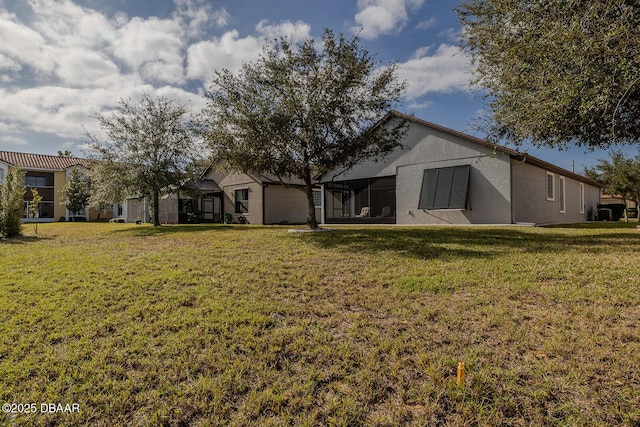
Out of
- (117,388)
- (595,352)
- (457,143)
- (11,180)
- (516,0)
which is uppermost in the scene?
(516,0)

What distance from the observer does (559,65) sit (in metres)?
6.78

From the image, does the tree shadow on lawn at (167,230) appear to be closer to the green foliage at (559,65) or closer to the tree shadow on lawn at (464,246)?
the tree shadow on lawn at (464,246)

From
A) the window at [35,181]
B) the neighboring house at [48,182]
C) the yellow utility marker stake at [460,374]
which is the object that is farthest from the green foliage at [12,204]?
the window at [35,181]

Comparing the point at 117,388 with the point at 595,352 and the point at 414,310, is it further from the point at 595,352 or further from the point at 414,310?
the point at 595,352

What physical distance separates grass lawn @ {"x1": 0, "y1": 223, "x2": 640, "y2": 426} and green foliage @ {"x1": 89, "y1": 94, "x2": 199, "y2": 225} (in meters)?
13.3

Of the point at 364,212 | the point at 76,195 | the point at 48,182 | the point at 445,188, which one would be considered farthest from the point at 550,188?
the point at 48,182

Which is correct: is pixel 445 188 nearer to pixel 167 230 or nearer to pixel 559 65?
pixel 559 65

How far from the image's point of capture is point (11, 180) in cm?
1358

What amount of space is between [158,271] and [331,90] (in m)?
8.39

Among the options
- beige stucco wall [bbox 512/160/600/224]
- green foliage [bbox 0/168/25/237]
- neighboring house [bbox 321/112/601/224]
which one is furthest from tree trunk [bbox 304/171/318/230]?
green foliage [bbox 0/168/25/237]

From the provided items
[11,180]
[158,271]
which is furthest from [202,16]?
[11,180]

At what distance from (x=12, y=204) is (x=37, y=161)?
32.6 meters

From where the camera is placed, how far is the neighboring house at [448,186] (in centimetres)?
1497

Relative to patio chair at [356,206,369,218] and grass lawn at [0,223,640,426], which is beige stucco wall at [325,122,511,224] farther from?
grass lawn at [0,223,640,426]
